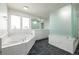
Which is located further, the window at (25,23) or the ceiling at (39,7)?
the window at (25,23)

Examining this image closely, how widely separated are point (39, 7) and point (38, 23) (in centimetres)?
33

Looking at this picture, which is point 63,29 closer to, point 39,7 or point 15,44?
point 39,7

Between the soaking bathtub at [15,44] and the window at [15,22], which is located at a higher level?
the window at [15,22]

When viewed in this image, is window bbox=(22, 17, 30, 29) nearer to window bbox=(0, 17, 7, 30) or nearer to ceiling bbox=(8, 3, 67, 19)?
ceiling bbox=(8, 3, 67, 19)

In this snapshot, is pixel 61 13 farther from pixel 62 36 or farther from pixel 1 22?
pixel 1 22

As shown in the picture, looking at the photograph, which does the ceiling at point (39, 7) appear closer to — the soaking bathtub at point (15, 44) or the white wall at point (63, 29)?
the white wall at point (63, 29)

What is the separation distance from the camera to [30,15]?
1127mm

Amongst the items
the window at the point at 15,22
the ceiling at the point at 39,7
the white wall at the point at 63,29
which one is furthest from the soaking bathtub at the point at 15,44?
the white wall at the point at 63,29

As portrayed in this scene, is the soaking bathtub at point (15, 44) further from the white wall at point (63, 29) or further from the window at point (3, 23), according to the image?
the white wall at point (63, 29)

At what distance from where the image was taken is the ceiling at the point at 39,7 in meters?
0.98

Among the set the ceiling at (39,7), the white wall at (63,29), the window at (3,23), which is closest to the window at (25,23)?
the ceiling at (39,7)

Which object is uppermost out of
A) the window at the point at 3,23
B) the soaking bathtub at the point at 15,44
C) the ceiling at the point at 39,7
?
the ceiling at the point at 39,7

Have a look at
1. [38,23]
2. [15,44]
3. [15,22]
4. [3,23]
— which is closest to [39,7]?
[38,23]

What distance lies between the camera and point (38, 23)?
1.23 metres
